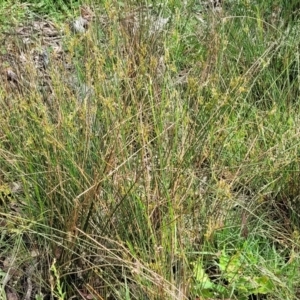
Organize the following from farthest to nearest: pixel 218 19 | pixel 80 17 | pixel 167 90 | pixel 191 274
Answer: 1. pixel 80 17
2. pixel 218 19
3. pixel 167 90
4. pixel 191 274

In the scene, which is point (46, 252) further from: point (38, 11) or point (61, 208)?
point (38, 11)

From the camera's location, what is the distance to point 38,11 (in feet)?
13.0

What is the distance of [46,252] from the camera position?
2.12 m

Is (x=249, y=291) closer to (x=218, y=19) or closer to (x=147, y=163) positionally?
(x=147, y=163)

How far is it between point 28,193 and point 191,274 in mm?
613

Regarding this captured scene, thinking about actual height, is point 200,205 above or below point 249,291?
above

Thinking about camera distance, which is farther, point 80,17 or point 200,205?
point 80,17

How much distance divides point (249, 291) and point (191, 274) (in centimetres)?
25

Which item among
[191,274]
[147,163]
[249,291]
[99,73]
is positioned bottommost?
[249,291]

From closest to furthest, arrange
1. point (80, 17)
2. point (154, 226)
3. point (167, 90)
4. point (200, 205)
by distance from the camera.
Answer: point (154, 226) < point (200, 205) < point (167, 90) < point (80, 17)

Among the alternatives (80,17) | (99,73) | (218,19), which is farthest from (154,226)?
(80,17)

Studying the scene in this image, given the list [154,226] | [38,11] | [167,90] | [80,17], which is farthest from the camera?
[38,11]

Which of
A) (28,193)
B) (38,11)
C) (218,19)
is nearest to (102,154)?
(28,193)

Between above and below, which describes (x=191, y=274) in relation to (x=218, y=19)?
below
